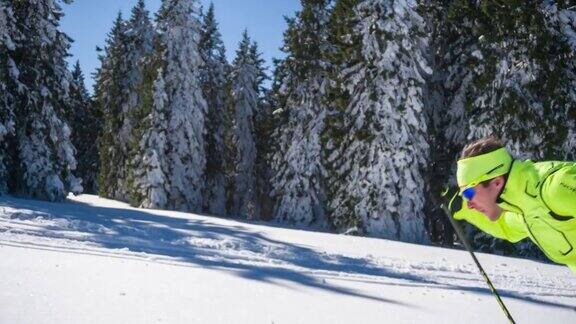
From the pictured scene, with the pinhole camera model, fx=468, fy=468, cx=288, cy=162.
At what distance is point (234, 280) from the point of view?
25.7 feet

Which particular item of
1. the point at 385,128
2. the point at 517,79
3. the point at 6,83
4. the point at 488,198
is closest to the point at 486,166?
the point at 488,198

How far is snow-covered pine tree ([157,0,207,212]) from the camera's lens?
31.3 meters

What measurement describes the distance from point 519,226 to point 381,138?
17252 mm

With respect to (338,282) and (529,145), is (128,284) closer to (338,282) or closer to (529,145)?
(338,282)

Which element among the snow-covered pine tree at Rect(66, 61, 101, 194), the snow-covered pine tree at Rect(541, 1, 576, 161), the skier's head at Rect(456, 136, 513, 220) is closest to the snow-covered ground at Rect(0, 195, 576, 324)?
the skier's head at Rect(456, 136, 513, 220)

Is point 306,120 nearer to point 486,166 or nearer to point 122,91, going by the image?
point 122,91

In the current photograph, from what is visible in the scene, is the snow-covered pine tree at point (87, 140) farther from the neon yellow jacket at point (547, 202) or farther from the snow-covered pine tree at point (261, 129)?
the neon yellow jacket at point (547, 202)

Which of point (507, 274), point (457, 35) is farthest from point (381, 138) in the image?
point (507, 274)

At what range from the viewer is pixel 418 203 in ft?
66.4

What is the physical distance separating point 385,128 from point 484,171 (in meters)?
17.7

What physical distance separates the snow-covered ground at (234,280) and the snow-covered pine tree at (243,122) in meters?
25.3

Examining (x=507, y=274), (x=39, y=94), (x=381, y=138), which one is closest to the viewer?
(x=507, y=274)

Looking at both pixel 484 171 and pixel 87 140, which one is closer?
pixel 484 171

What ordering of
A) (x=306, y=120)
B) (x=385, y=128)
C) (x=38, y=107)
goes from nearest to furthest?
(x=385, y=128) → (x=38, y=107) → (x=306, y=120)
